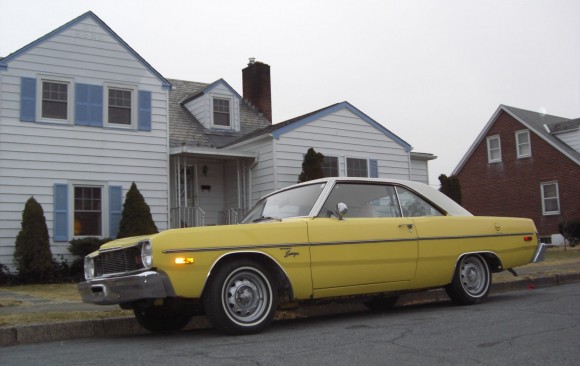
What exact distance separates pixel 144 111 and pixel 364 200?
10853 mm

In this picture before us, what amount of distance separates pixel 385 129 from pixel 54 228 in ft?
34.4

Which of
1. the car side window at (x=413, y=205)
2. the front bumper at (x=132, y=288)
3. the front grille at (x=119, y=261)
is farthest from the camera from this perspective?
the car side window at (x=413, y=205)

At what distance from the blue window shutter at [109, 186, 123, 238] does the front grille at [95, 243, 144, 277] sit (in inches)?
375

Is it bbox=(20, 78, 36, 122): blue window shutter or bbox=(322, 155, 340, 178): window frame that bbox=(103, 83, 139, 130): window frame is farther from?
bbox=(322, 155, 340, 178): window frame

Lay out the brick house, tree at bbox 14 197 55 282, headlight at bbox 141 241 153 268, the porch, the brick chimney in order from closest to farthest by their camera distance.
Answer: headlight at bbox 141 241 153 268, tree at bbox 14 197 55 282, the porch, the brick chimney, the brick house

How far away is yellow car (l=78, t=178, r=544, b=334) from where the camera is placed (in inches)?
227

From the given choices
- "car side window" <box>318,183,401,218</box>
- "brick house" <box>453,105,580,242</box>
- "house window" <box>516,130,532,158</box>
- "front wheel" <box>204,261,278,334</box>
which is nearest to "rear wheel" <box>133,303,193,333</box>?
"front wheel" <box>204,261,278,334</box>

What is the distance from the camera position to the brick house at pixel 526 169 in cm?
2823

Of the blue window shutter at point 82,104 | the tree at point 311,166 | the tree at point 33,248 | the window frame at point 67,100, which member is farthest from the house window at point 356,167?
the tree at point 33,248

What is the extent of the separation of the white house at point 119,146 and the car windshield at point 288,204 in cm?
918

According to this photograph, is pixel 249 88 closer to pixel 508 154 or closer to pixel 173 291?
pixel 508 154

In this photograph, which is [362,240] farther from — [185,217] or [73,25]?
[73,25]

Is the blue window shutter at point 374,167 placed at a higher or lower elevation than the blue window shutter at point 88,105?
lower

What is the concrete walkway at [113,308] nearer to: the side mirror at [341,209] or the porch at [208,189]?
the side mirror at [341,209]
